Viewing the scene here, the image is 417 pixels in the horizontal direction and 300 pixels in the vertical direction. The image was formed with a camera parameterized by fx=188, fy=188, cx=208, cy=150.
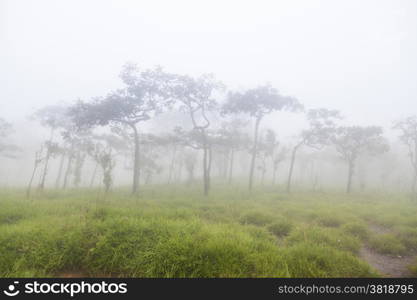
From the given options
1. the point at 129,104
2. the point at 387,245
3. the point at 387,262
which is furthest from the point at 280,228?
the point at 129,104

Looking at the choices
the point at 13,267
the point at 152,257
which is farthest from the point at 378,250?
the point at 13,267

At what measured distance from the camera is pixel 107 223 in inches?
218

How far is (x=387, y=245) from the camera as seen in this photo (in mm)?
6395

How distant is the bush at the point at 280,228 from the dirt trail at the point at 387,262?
7.49 feet

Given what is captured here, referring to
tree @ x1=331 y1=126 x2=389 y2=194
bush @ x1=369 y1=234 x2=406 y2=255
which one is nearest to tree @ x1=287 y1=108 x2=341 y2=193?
tree @ x1=331 y1=126 x2=389 y2=194

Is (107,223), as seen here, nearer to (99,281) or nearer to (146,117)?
(99,281)

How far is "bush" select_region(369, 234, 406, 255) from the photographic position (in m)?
6.20

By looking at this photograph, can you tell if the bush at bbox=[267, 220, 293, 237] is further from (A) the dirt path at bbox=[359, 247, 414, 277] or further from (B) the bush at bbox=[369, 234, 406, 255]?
(B) the bush at bbox=[369, 234, 406, 255]

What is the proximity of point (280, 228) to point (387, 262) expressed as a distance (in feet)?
10.3

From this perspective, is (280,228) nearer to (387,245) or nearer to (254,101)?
(387,245)

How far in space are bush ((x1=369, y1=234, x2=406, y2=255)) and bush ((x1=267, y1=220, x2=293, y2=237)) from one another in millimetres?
2660

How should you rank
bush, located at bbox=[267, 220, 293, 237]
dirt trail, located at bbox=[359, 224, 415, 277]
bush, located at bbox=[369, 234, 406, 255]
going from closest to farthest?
1. dirt trail, located at bbox=[359, 224, 415, 277]
2. bush, located at bbox=[369, 234, 406, 255]
3. bush, located at bbox=[267, 220, 293, 237]

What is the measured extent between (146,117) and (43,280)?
53.0 feet

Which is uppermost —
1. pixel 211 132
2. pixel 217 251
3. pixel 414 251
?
pixel 211 132
